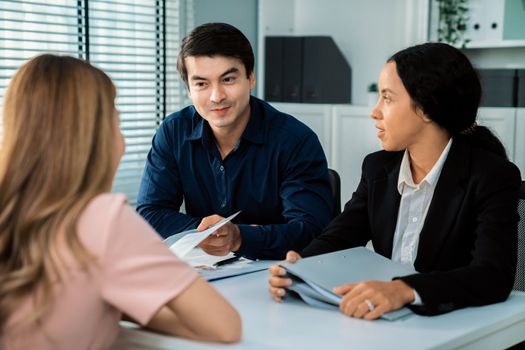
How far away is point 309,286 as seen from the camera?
144cm

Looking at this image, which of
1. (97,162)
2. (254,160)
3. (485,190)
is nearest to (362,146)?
(254,160)

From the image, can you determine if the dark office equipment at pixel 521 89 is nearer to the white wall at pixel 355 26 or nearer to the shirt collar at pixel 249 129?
the white wall at pixel 355 26

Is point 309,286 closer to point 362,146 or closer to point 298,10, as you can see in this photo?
point 362,146

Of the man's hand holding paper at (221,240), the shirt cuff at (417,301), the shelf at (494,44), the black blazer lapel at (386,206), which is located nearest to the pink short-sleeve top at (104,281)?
the shirt cuff at (417,301)

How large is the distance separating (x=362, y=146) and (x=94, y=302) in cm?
329

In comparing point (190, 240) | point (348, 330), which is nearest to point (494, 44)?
point (190, 240)

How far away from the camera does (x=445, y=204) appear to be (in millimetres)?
1685

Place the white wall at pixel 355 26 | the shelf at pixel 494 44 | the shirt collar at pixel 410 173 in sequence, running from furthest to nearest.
A: the white wall at pixel 355 26
the shelf at pixel 494 44
the shirt collar at pixel 410 173

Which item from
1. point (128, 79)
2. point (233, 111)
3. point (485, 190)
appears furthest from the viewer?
point (128, 79)

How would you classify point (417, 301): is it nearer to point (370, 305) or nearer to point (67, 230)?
point (370, 305)

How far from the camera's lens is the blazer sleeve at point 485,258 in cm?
141

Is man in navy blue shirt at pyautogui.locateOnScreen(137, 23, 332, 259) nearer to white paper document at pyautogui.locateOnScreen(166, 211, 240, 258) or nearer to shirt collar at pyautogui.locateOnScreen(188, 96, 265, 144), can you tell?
shirt collar at pyautogui.locateOnScreen(188, 96, 265, 144)

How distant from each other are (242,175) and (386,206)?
1.82 ft

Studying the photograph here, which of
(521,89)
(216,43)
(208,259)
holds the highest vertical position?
(216,43)
